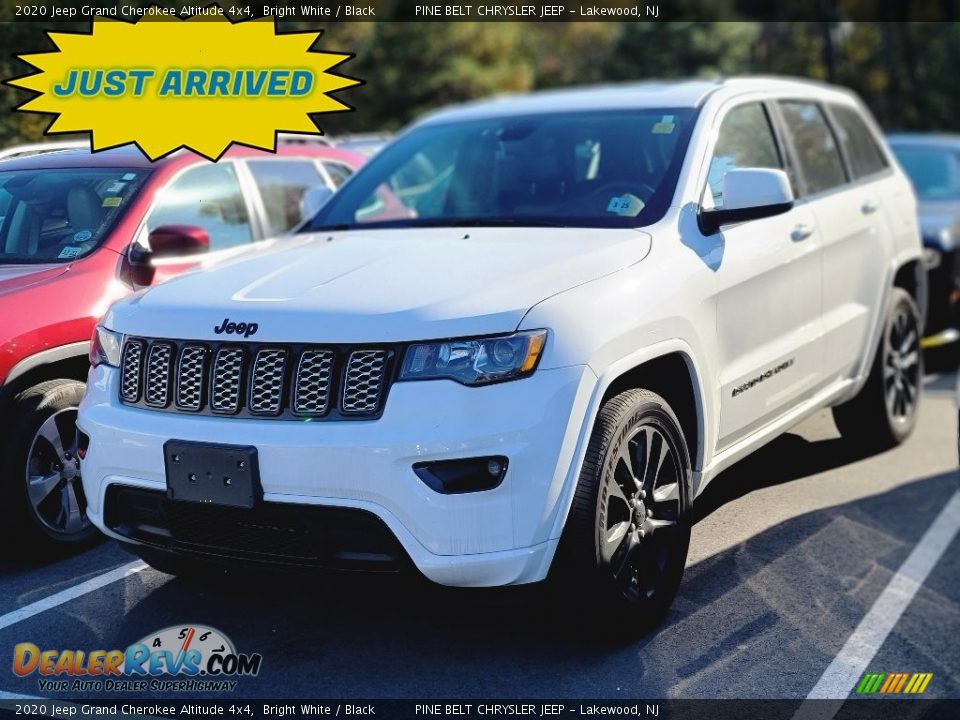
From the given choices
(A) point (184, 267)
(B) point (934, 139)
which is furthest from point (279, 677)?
(B) point (934, 139)

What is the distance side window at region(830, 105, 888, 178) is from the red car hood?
12.8 feet

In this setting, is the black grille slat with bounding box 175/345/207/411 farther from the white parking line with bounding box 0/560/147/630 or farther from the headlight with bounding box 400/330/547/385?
the white parking line with bounding box 0/560/147/630

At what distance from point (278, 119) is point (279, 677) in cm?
407

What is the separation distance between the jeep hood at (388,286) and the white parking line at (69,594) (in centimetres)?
114

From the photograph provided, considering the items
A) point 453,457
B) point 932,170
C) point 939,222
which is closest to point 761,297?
point 453,457

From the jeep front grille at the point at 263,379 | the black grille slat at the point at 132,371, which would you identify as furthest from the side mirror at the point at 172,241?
the jeep front grille at the point at 263,379

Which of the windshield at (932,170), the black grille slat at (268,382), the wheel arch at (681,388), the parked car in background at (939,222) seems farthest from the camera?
the windshield at (932,170)

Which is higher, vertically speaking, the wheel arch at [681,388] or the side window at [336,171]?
the side window at [336,171]

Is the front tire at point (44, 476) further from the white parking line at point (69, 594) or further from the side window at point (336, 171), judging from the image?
the side window at point (336, 171)

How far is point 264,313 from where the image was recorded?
152 inches

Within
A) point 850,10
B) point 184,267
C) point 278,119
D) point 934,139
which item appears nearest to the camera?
point 184,267

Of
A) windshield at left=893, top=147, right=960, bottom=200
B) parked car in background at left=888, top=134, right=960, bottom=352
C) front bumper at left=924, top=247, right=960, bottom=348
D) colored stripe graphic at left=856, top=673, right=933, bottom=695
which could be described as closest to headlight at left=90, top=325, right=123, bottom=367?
colored stripe graphic at left=856, top=673, right=933, bottom=695

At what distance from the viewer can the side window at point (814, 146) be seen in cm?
586

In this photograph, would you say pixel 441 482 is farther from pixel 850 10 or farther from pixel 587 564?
pixel 850 10
